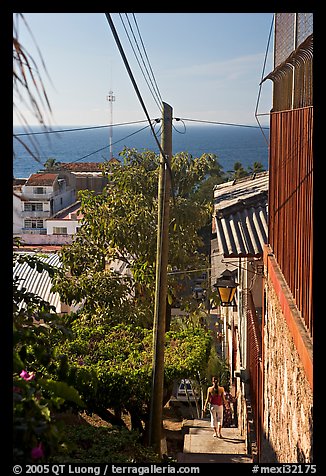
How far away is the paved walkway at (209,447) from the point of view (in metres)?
7.29

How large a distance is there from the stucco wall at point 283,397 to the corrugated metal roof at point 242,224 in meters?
0.61

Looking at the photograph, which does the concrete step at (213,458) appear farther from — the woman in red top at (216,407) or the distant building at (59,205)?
the distant building at (59,205)

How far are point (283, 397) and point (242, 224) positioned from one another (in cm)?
306

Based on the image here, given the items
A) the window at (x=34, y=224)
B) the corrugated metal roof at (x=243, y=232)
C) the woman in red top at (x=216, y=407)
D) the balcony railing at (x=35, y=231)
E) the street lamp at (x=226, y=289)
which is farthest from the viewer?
the balcony railing at (x=35, y=231)

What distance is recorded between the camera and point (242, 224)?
7680 millimetres

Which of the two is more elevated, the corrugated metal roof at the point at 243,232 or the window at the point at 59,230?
the window at the point at 59,230

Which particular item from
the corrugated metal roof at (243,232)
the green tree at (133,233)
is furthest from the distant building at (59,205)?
the corrugated metal roof at (243,232)

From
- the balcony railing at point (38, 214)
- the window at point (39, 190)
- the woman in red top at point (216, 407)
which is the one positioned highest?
the window at point (39, 190)

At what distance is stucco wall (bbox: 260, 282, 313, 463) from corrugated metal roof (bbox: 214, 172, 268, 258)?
61 cm

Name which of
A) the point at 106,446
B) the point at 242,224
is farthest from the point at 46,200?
the point at 106,446

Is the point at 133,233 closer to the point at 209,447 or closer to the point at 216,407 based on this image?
the point at 216,407

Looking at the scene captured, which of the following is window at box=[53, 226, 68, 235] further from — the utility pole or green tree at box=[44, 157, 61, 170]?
the utility pole

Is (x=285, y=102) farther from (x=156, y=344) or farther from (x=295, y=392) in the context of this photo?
(x=156, y=344)

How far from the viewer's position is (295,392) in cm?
412
